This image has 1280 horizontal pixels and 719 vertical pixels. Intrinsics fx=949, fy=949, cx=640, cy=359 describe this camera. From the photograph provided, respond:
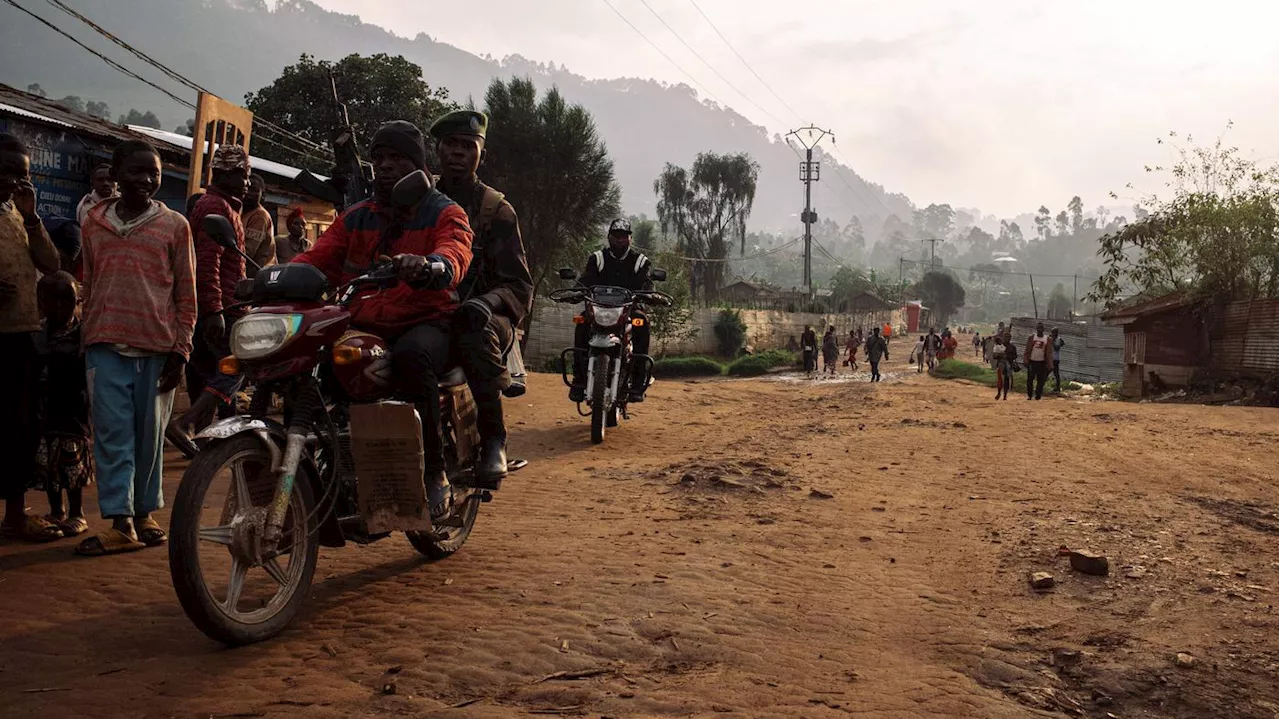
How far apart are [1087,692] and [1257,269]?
88.9ft

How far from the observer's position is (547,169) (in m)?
32.2

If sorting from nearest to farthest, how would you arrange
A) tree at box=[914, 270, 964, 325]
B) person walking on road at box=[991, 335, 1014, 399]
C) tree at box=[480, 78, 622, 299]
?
person walking on road at box=[991, 335, 1014, 399] → tree at box=[480, 78, 622, 299] → tree at box=[914, 270, 964, 325]

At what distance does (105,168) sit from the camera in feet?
22.1

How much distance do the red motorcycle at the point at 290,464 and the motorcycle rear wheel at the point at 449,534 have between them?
628 mm

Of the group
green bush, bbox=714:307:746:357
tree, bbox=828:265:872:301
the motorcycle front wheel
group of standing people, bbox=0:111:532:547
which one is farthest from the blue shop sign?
tree, bbox=828:265:872:301

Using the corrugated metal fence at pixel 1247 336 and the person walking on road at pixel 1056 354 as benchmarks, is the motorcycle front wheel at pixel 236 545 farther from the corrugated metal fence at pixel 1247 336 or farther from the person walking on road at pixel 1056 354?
the corrugated metal fence at pixel 1247 336

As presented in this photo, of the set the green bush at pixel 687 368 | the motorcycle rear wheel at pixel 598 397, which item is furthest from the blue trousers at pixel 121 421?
the green bush at pixel 687 368

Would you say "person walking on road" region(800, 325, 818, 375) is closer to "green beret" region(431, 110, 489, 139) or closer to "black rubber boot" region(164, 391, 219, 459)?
"black rubber boot" region(164, 391, 219, 459)

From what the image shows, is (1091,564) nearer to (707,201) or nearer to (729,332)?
(729,332)

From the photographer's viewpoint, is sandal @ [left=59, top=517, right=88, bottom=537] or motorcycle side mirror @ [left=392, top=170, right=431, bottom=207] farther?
sandal @ [left=59, top=517, right=88, bottom=537]

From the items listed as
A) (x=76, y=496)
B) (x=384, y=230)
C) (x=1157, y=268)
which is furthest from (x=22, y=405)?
(x=1157, y=268)

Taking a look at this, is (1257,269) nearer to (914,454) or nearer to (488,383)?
(914,454)

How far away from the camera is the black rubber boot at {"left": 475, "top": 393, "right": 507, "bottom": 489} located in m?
4.27

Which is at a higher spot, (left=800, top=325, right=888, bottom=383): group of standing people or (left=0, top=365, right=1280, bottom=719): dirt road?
(left=800, top=325, right=888, bottom=383): group of standing people
